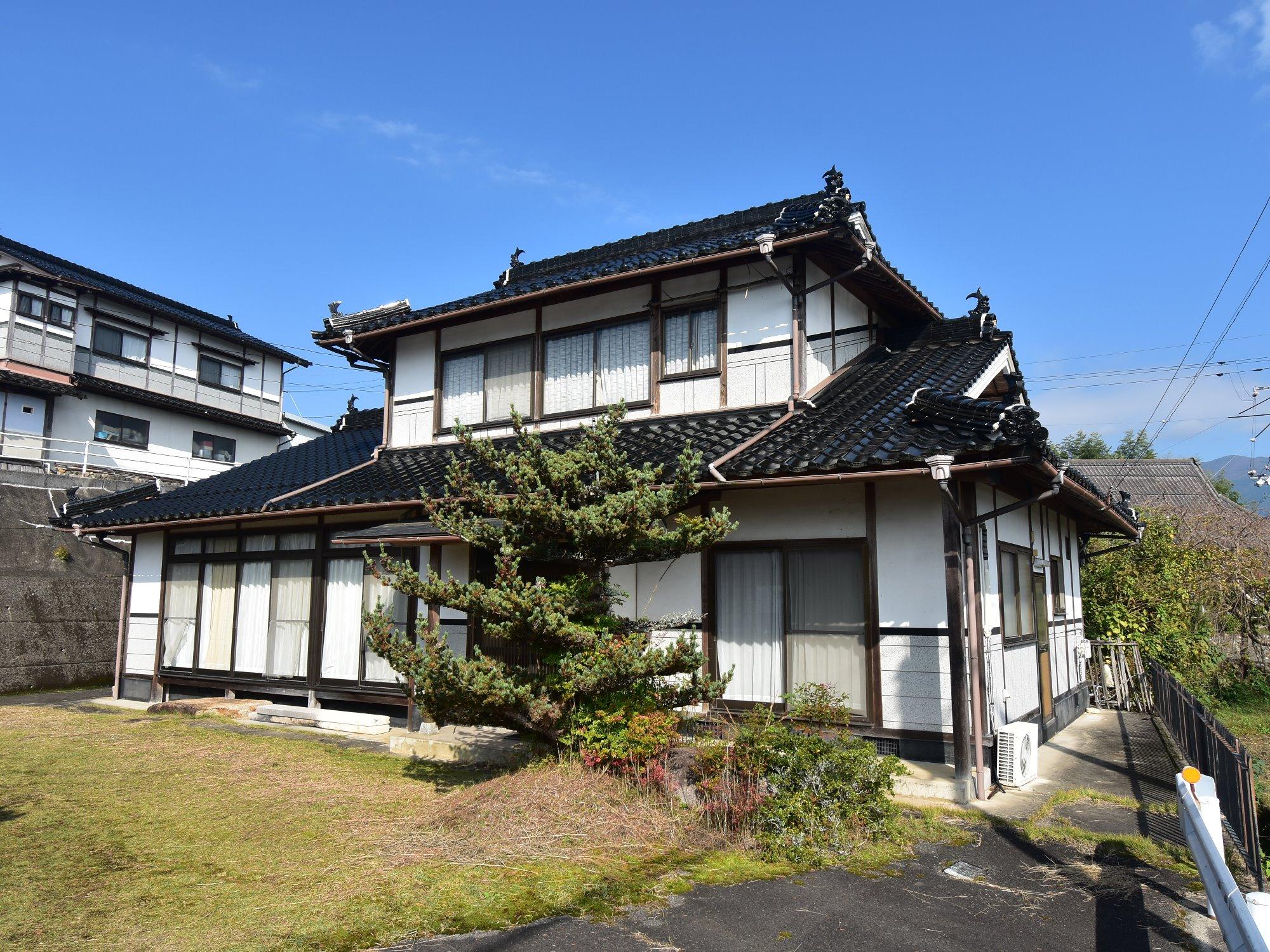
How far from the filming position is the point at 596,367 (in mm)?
11328

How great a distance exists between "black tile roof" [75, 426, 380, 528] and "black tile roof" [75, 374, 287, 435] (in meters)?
13.0

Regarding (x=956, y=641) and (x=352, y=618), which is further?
(x=352, y=618)

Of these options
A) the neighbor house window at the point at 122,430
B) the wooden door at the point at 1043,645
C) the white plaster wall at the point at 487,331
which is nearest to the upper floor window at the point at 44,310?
the neighbor house window at the point at 122,430

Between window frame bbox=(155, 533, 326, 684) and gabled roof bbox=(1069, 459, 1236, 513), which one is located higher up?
gabled roof bbox=(1069, 459, 1236, 513)

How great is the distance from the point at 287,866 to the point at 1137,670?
13594 millimetres

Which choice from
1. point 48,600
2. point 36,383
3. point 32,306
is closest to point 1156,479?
point 48,600

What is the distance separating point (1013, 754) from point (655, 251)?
8.23 m

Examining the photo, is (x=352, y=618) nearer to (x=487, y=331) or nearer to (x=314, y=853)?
(x=487, y=331)

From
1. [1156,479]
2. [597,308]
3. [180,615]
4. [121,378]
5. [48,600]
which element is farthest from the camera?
[1156,479]

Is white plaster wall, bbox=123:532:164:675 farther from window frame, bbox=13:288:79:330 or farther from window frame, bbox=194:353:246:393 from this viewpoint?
window frame, bbox=194:353:246:393

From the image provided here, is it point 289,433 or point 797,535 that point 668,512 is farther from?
point 289,433

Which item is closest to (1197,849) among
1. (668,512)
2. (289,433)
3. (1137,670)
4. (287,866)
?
(668,512)

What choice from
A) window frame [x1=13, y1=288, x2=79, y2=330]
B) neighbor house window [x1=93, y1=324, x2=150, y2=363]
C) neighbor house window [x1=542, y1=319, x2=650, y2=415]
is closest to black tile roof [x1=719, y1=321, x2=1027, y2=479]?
neighbor house window [x1=542, y1=319, x2=650, y2=415]

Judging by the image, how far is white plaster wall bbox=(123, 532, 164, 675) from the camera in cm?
1362
